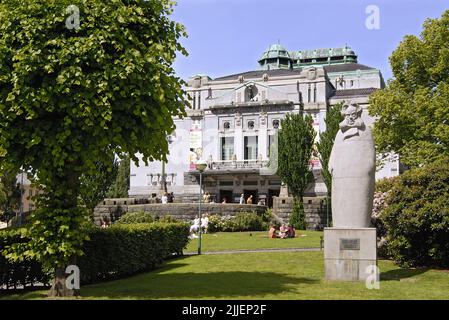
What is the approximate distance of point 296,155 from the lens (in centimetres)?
4362

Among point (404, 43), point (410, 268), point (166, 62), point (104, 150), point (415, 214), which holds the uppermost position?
point (404, 43)

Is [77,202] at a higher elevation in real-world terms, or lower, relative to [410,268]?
higher

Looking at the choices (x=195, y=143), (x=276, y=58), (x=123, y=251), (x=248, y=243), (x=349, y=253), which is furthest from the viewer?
(x=276, y=58)

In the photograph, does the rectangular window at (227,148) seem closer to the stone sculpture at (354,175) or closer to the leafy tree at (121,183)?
the leafy tree at (121,183)

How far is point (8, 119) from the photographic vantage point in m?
11.9

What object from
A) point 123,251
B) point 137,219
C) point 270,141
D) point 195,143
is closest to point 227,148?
point 195,143

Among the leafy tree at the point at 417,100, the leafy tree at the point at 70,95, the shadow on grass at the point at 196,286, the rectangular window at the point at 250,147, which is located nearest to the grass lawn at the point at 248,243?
the leafy tree at the point at 417,100

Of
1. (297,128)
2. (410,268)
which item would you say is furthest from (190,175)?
(410,268)

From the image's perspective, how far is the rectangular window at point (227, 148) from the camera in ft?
199

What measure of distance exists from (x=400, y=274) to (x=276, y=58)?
216ft

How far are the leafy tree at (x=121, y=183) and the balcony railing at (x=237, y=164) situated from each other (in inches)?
424

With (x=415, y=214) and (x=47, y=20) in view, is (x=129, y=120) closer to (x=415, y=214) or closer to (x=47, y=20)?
(x=47, y=20)

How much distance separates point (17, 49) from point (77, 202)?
3930 millimetres

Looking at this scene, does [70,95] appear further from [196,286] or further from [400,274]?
[400,274]
